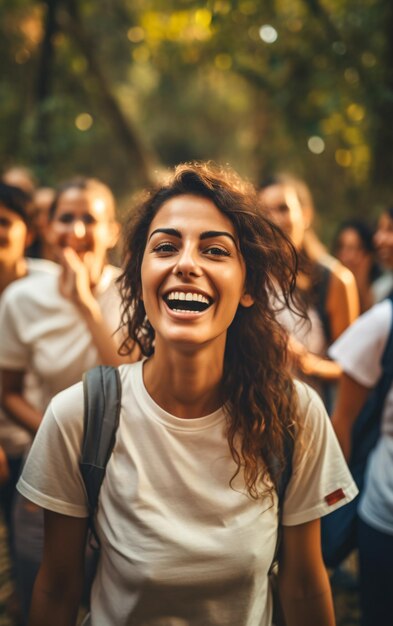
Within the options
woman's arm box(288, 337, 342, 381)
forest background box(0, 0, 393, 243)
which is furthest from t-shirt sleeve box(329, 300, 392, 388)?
forest background box(0, 0, 393, 243)

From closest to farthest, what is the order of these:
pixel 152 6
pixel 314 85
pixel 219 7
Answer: pixel 219 7
pixel 314 85
pixel 152 6

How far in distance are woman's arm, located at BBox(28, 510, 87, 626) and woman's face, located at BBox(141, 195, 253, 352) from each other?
0.61 meters

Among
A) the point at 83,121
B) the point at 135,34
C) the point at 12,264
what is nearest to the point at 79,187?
the point at 12,264

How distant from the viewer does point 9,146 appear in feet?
24.8

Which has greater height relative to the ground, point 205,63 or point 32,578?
point 205,63

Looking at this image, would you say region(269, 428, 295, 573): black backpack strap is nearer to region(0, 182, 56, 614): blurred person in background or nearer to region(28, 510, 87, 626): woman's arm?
region(28, 510, 87, 626): woman's arm

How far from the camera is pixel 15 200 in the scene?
125 inches

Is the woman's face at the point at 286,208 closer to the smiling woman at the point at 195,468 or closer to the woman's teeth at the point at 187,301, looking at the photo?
the smiling woman at the point at 195,468

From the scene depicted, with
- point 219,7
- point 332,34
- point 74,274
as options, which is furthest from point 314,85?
point 74,274

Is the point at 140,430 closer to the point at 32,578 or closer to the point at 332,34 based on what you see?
the point at 32,578

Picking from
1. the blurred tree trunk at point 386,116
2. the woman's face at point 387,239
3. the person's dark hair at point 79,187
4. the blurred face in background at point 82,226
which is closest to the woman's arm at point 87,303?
the blurred face in background at point 82,226

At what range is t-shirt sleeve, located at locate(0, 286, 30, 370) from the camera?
8.45 ft

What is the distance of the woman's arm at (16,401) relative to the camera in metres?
2.61

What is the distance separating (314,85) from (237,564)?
16.3 feet
